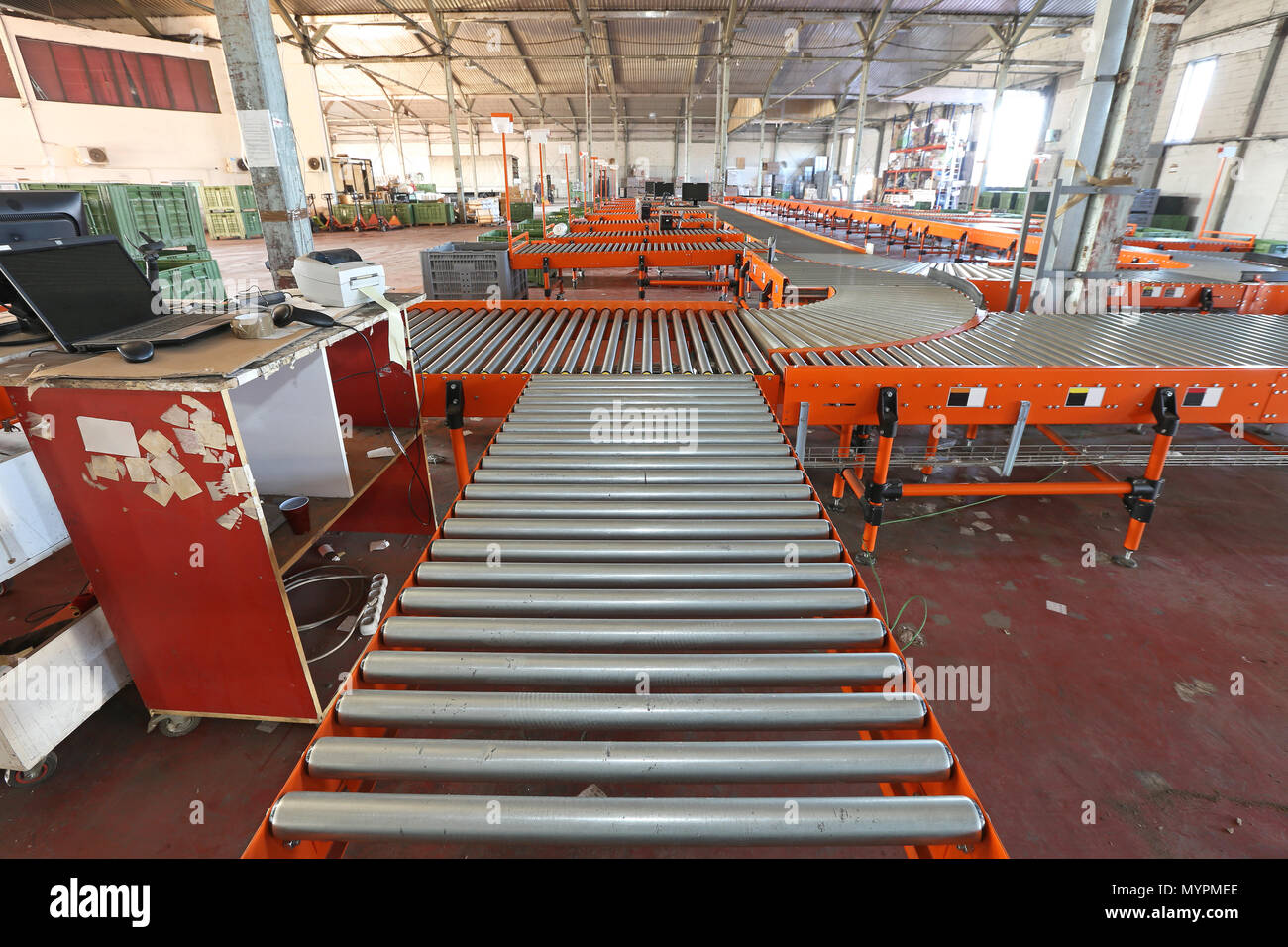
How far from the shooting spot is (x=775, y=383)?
9.65ft

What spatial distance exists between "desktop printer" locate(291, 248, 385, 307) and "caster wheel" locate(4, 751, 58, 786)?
211 centimetres

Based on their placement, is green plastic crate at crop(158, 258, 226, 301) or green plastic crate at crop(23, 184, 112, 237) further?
green plastic crate at crop(23, 184, 112, 237)

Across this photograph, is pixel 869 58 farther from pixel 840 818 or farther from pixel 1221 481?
pixel 840 818

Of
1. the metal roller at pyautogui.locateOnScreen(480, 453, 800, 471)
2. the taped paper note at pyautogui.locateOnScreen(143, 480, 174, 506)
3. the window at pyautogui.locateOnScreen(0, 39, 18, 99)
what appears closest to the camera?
the taped paper note at pyautogui.locateOnScreen(143, 480, 174, 506)

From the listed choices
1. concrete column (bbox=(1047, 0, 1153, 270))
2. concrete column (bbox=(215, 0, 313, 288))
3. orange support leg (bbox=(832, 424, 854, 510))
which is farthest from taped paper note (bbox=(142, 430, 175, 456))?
concrete column (bbox=(1047, 0, 1153, 270))

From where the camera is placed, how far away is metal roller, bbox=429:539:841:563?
5.42ft

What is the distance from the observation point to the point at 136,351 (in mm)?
1755

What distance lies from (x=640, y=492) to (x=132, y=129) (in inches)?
912

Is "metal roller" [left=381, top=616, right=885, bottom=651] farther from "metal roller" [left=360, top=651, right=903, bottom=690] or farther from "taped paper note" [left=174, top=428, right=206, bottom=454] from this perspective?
"taped paper note" [left=174, top=428, right=206, bottom=454]

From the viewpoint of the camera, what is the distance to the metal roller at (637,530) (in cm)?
174

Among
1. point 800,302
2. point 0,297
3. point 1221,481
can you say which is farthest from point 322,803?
point 1221,481

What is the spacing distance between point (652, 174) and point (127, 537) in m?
39.8

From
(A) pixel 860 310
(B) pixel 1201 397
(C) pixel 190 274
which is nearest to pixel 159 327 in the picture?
(A) pixel 860 310
